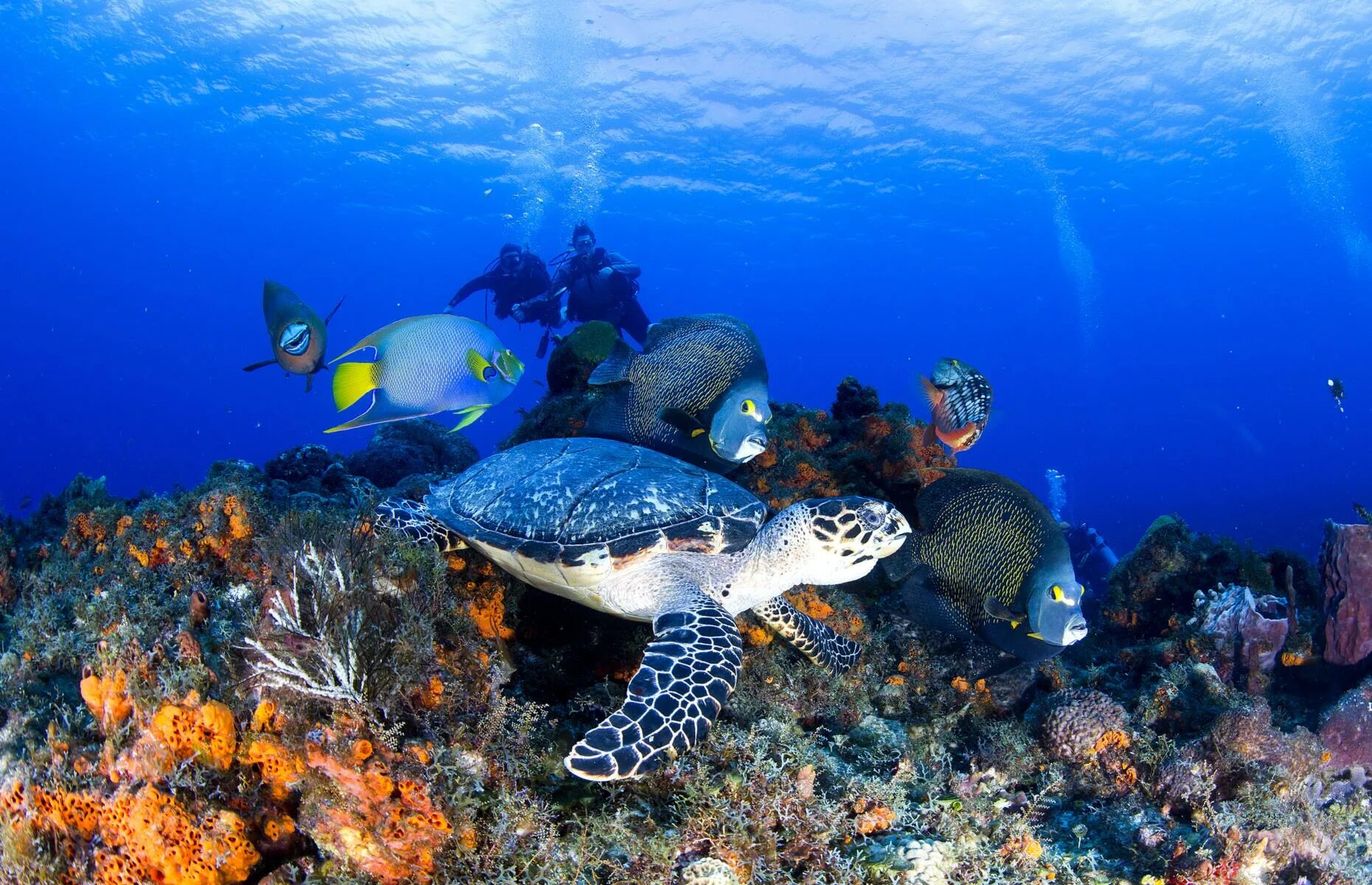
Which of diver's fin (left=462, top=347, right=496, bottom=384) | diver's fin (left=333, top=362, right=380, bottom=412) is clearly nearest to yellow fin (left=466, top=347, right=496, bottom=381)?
diver's fin (left=462, top=347, right=496, bottom=384)

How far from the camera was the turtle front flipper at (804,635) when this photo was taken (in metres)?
3.61

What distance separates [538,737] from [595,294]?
10.4 m

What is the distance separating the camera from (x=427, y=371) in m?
3.72

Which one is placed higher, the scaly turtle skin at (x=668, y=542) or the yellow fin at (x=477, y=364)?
the yellow fin at (x=477, y=364)

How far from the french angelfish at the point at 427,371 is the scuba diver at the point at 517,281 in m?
9.41

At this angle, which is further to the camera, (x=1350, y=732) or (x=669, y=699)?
(x=1350, y=732)

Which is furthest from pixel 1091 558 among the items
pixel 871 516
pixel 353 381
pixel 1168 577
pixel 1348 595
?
pixel 353 381

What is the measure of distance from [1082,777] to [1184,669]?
1.51 meters

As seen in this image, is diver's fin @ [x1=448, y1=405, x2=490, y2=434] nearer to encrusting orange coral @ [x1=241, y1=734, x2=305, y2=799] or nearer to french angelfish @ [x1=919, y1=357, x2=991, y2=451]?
encrusting orange coral @ [x1=241, y1=734, x2=305, y2=799]

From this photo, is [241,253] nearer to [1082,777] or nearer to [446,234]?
[446,234]

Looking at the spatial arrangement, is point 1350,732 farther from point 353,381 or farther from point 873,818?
point 353,381

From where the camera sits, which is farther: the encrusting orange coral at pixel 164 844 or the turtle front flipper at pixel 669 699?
the turtle front flipper at pixel 669 699

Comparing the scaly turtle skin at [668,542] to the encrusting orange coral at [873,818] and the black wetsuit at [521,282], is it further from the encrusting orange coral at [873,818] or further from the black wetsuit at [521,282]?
the black wetsuit at [521,282]

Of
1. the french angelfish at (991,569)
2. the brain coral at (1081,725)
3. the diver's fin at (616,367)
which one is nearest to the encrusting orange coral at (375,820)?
the french angelfish at (991,569)
